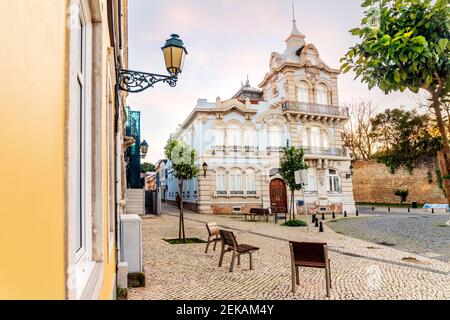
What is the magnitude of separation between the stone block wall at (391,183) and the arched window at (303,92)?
1406 centimetres

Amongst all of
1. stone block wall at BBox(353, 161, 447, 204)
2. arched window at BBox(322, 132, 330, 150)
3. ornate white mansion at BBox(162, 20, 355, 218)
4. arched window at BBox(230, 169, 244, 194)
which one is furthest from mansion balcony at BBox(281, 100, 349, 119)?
stone block wall at BBox(353, 161, 447, 204)

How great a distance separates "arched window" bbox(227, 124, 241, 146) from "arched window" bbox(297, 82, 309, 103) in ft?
18.8

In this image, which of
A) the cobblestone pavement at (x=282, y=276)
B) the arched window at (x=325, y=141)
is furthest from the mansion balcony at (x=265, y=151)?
the cobblestone pavement at (x=282, y=276)

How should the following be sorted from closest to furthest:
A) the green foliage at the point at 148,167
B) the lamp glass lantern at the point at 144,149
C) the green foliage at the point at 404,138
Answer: the lamp glass lantern at the point at 144,149 → the green foliage at the point at 404,138 → the green foliage at the point at 148,167

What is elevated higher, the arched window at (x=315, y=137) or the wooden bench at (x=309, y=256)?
the arched window at (x=315, y=137)

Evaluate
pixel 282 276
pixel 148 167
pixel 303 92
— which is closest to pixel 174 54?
pixel 282 276

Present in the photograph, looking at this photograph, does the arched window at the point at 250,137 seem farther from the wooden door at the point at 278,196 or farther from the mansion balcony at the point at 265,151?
the wooden door at the point at 278,196

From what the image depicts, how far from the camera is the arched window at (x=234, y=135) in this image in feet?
79.6

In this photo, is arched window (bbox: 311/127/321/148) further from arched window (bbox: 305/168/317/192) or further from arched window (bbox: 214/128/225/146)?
arched window (bbox: 214/128/225/146)

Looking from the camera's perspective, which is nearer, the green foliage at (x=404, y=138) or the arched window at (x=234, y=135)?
the arched window at (x=234, y=135)

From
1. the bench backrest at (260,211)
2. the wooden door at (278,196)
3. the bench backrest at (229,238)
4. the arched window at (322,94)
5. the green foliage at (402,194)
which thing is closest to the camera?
the bench backrest at (229,238)

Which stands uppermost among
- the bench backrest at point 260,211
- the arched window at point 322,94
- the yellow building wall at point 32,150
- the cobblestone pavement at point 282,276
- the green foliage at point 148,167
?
the arched window at point 322,94
